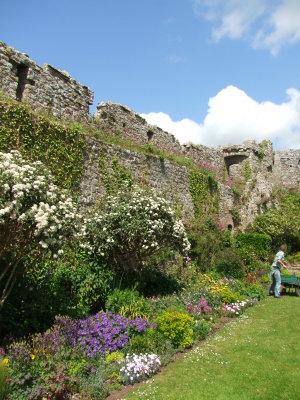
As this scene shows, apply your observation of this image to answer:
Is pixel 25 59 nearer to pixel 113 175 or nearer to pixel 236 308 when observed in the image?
pixel 113 175

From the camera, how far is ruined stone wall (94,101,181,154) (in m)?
13.4

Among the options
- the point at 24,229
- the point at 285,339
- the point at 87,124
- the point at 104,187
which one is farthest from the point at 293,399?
the point at 87,124

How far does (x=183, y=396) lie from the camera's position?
4.71 metres

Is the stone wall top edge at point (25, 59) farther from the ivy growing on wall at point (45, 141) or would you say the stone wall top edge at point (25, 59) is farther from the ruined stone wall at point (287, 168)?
the ruined stone wall at point (287, 168)

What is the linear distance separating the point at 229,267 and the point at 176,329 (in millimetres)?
6833

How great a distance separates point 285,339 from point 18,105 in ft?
25.2

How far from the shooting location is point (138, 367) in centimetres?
532

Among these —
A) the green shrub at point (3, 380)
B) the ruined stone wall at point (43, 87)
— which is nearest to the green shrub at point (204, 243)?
the ruined stone wall at point (43, 87)

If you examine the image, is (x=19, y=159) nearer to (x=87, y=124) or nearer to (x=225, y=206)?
(x=87, y=124)

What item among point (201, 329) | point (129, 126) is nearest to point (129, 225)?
point (201, 329)

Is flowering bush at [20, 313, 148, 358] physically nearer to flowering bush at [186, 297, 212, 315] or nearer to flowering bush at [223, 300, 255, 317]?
flowering bush at [186, 297, 212, 315]

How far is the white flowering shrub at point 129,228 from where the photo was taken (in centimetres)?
823

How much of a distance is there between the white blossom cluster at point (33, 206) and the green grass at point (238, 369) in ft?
8.11

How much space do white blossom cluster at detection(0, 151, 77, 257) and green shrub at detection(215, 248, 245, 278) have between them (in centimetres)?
852
